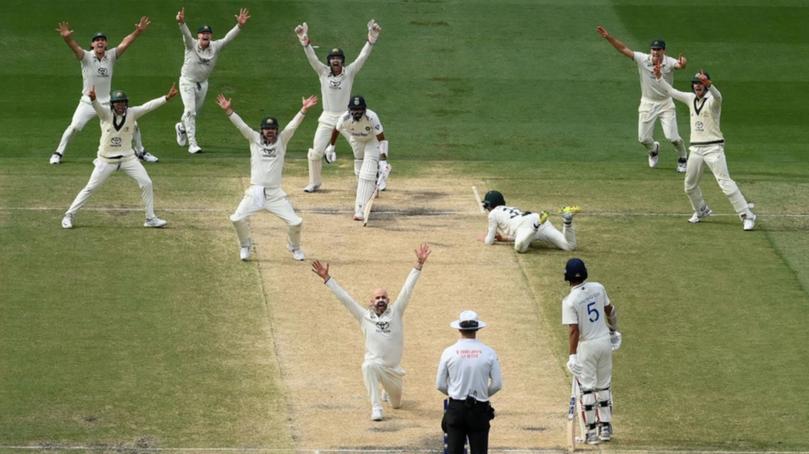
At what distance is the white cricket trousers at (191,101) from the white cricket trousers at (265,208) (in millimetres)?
7564

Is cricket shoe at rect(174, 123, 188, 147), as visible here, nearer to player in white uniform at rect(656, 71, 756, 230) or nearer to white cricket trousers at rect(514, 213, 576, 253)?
white cricket trousers at rect(514, 213, 576, 253)

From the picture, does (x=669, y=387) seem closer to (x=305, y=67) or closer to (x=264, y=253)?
(x=264, y=253)

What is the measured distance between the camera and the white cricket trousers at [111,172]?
29031 mm

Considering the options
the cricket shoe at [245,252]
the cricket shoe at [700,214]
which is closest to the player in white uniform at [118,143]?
the cricket shoe at [245,252]

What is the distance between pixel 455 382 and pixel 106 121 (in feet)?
37.9

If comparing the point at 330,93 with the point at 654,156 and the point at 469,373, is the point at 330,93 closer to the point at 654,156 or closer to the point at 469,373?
the point at 654,156

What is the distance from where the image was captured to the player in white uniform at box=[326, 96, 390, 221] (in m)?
30.1

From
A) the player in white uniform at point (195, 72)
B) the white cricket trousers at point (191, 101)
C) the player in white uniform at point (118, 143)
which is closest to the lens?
the player in white uniform at point (118, 143)

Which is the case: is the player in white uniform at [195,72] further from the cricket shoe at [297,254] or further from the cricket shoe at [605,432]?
the cricket shoe at [605,432]

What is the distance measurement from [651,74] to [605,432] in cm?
1387

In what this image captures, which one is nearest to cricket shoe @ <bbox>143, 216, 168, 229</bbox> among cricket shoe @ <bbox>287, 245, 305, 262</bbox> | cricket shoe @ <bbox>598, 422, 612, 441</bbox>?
cricket shoe @ <bbox>287, 245, 305, 262</bbox>

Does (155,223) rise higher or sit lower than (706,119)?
lower

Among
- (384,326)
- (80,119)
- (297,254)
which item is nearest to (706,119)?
(297,254)

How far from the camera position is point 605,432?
21578mm
